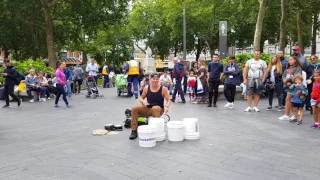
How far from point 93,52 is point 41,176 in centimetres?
4032

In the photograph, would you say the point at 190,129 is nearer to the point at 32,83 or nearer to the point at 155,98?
the point at 155,98

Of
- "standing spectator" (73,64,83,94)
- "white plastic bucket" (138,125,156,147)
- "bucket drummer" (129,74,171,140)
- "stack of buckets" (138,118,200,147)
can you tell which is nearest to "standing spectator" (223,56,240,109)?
"bucket drummer" (129,74,171,140)

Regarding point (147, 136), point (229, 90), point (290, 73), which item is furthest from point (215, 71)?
point (147, 136)

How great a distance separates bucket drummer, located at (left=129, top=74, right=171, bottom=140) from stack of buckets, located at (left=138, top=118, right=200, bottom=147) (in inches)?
16.6

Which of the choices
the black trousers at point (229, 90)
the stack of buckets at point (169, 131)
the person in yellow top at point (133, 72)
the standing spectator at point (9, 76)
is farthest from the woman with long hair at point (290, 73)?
the standing spectator at point (9, 76)

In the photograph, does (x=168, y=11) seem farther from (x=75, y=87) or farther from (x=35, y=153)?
(x=35, y=153)

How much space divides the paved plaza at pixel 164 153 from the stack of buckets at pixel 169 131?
152 mm

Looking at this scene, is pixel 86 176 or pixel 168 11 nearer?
pixel 86 176

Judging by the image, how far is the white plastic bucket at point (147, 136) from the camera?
20.6ft

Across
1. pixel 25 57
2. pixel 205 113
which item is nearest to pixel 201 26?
pixel 25 57

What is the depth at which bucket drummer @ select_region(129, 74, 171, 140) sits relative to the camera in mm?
7160

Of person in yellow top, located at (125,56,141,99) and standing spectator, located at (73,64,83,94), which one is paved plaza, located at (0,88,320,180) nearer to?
person in yellow top, located at (125,56,141,99)

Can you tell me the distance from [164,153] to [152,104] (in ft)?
5.11

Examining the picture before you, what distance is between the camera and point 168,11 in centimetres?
4266
